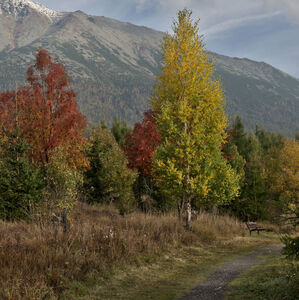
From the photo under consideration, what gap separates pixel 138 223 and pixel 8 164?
8889 mm

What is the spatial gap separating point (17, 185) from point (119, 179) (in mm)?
9952

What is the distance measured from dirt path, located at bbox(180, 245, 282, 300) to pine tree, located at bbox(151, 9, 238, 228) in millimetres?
3826

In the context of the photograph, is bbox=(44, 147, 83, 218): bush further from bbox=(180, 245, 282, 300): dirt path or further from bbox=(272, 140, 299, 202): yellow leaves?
bbox=(272, 140, 299, 202): yellow leaves

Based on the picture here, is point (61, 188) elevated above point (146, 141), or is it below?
below

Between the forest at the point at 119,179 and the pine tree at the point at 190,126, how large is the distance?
0.19 ft

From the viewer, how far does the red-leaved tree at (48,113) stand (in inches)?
911

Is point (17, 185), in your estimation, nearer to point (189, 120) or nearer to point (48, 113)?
point (48, 113)

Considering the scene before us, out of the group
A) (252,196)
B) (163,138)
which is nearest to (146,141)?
(163,138)

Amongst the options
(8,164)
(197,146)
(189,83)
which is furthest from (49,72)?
(197,146)

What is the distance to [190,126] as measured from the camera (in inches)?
683

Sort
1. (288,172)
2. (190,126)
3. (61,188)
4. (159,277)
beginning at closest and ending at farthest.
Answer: (159,277) < (61,188) < (190,126) < (288,172)

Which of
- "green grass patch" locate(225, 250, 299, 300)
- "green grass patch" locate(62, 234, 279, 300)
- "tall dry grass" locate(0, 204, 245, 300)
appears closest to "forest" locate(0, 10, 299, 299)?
"tall dry grass" locate(0, 204, 245, 300)

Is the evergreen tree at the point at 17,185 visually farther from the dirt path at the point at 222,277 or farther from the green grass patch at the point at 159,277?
the dirt path at the point at 222,277

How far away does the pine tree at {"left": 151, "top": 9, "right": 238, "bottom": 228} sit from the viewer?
16.1 m
